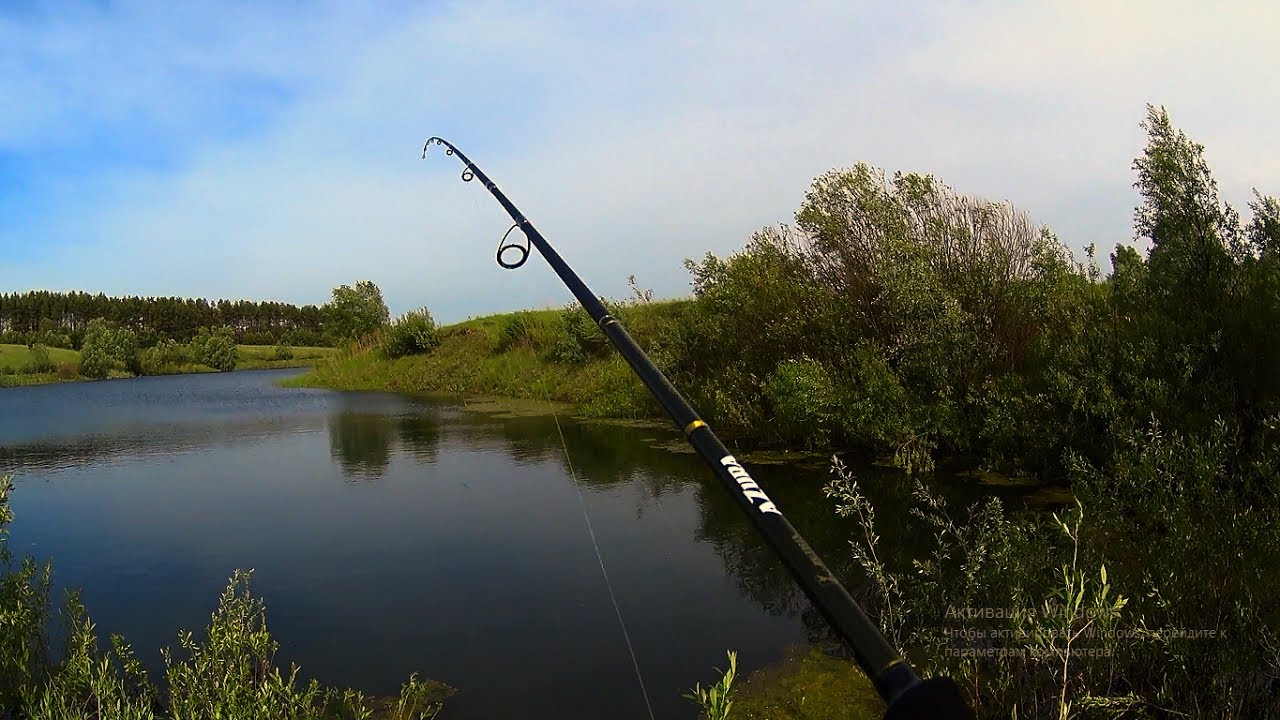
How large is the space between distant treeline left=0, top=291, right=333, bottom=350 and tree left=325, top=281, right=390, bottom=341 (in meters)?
25.1

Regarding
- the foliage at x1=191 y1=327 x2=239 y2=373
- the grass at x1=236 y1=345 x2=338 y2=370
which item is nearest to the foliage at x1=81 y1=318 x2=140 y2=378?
the foliage at x1=191 y1=327 x2=239 y2=373

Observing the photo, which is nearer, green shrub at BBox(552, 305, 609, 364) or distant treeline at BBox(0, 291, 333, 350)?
green shrub at BBox(552, 305, 609, 364)

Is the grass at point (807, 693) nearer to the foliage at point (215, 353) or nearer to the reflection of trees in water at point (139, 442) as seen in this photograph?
the reflection of trees in water at point (139, 442)

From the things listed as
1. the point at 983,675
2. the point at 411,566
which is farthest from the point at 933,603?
the point at 411,566

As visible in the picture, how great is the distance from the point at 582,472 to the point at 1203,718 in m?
11.9

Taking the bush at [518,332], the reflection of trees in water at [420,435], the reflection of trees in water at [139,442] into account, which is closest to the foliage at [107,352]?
the bush at [518,332]

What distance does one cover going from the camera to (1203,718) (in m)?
4.30

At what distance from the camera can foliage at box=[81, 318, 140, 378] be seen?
55.2 meters

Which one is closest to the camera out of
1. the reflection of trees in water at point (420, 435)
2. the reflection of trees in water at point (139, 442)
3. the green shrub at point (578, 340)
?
the reflection of trees in water at point (139, 442)

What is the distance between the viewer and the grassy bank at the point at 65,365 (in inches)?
2053

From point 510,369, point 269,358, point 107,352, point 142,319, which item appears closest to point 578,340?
point 510,369

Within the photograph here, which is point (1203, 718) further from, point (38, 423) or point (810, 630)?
point (38, 423)

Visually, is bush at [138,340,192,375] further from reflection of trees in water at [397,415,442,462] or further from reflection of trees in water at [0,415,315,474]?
reflection of trees in water at [397,415,442,462]

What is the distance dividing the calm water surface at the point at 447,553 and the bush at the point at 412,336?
70.7ft
